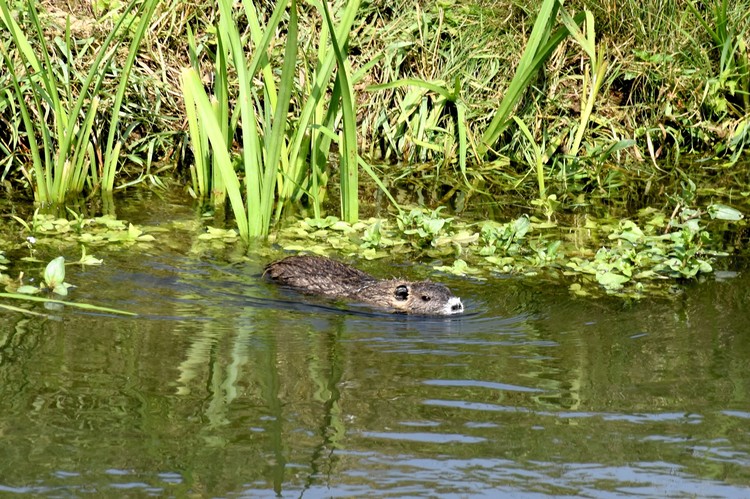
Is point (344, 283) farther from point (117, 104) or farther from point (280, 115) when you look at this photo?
point (117, 104)

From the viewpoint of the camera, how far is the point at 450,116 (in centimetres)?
1053

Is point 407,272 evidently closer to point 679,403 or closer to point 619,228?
point 619,228

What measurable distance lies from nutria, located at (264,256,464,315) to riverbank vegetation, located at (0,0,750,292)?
862mm

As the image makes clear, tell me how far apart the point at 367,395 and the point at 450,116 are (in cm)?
579

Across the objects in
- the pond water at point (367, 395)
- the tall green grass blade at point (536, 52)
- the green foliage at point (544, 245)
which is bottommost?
the pond water at point (367, 395)

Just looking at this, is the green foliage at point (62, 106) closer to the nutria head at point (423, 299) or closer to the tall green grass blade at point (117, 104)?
the tall green grass blade at point (117, 104)

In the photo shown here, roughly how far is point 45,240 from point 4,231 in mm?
452

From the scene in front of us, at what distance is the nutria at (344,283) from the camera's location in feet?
23.1

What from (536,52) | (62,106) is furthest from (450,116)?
(62,106)

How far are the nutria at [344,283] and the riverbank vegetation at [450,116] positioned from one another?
2.83ft

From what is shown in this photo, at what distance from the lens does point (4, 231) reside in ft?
26.7

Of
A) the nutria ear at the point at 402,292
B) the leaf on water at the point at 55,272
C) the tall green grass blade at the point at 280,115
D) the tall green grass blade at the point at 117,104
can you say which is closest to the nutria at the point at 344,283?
the nutria ear at the point at 402,292

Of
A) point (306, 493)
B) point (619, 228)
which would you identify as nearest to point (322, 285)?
point (619, 228)

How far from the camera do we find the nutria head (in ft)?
22.2
